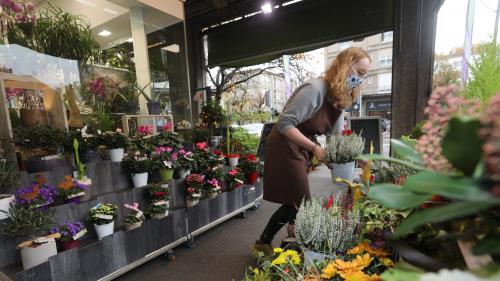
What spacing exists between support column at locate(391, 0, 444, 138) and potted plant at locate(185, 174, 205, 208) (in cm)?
246

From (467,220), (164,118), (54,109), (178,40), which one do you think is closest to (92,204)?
(54,109)

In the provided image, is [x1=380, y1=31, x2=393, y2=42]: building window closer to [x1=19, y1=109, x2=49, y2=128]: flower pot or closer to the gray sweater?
the gray sweater

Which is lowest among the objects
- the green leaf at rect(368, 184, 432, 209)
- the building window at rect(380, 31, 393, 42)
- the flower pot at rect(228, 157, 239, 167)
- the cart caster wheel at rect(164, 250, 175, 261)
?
the cart caster wheel at rect(164, 250, 175, 261)

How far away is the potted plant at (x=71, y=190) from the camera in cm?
157

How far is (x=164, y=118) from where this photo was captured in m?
2.99

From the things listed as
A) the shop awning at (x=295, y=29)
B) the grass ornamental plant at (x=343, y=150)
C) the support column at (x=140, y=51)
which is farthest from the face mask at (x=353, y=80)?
the support column at (x=140, y=51)

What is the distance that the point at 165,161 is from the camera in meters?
2.09

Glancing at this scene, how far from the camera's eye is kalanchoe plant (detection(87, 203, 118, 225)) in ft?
5.09

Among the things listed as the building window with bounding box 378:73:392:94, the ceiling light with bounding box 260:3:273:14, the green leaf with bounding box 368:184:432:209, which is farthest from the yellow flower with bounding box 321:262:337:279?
the ceiling light with bounding box 260:3:273:14

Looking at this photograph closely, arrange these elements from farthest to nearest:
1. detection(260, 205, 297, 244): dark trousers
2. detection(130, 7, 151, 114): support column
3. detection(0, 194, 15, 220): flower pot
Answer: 1. detection(130, 7, 151, 114): support column
2. detection(260, 205, 297, 244): dark trousers
3. detection(0, 194, 15, 220): flower pot

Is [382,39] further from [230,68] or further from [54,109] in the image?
[54,109]

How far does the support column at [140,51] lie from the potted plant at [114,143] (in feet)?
3.39

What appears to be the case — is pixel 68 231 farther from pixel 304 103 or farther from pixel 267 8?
pixel 267 8

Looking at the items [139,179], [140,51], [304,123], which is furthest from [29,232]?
[140,51]
